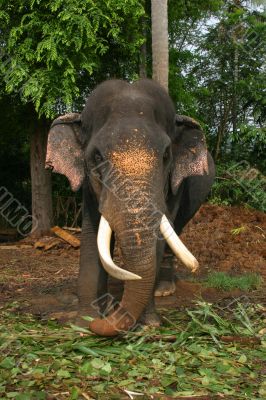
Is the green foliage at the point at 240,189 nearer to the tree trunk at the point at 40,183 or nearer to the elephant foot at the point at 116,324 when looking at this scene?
the tree trunk at the point at 40,183

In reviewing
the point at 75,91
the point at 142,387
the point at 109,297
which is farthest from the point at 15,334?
the point at 75,91

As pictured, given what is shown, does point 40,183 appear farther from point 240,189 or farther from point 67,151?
point 67,151

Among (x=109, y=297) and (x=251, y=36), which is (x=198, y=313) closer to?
(x=109, y=297)

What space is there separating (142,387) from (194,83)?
11.4 metres

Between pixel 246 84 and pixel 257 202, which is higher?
pixel 246 84

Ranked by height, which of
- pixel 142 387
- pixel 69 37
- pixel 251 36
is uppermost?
pixel 251 36

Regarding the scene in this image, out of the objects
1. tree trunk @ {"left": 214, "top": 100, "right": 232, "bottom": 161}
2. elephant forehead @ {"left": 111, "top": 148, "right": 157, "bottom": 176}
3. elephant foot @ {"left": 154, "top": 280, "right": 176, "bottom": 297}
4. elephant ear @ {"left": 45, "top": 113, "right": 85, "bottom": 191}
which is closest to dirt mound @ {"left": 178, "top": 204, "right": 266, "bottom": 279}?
elephant foot @ {"left": 154, "top": 280, "right": 176, "bottom": 297}

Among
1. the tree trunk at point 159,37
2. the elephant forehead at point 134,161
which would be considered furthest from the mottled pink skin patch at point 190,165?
the tree trunk at point 159,37

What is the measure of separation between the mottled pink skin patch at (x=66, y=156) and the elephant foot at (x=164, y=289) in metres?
1.82

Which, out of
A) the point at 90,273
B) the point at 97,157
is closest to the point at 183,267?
the point at 90,273

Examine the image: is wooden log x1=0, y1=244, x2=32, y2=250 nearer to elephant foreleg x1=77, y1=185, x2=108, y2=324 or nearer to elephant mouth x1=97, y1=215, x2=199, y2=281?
elephant foreleg x1=77, y1=185, x2=108, y2=324

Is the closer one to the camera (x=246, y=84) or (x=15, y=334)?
(x=15, y=334)

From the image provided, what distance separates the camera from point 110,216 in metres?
3.80

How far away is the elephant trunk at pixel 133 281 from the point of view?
3611 millimetres
